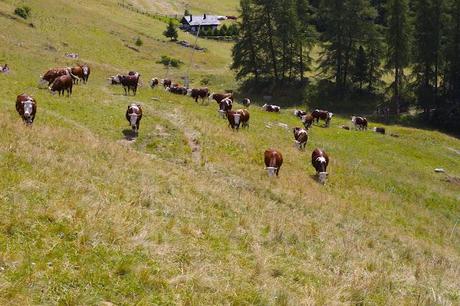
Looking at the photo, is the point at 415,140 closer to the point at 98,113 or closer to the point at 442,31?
the point at 442,31

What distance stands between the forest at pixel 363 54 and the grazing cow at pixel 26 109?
46505mm

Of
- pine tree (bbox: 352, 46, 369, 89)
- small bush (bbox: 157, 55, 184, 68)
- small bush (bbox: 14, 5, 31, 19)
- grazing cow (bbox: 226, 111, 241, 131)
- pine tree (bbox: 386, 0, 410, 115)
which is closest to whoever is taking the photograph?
grazing cow (bbox: 226, 111, 241, 131)

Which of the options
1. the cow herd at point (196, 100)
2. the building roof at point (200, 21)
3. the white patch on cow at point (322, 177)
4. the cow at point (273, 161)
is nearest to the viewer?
the cow herd at point (196, 100)

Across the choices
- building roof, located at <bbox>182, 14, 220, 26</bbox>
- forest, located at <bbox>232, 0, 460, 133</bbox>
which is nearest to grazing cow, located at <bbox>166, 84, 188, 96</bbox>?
forest, located at <bbox>232, 0, 460, 133</bbox>

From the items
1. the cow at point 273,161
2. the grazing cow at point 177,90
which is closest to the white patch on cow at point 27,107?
the cow at point 273,161

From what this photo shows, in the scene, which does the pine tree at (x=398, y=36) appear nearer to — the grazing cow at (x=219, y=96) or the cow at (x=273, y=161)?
the grazing cow at (x=219, y=96)

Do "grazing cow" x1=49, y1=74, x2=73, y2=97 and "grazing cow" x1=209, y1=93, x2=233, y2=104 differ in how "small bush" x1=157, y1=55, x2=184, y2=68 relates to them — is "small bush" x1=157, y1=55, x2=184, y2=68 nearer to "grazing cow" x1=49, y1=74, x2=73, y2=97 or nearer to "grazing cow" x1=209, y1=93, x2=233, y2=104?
"grazing cow" x1=209, y1=93, x2=233, y2=104

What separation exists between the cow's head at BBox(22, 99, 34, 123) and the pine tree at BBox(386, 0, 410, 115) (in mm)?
50146

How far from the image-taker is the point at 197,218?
12.3 m

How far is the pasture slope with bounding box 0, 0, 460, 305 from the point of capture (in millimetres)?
8078

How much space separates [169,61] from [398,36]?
31730 mm

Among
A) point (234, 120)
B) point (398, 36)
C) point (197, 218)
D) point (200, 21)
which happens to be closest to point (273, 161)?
point (234, 120)

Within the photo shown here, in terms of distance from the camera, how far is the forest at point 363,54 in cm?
6219

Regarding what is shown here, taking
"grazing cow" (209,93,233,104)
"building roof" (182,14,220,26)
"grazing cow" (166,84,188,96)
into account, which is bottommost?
"grazing cow" (209,93,233,104)
